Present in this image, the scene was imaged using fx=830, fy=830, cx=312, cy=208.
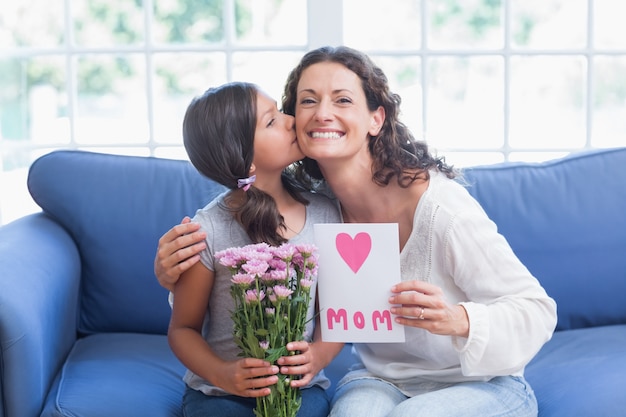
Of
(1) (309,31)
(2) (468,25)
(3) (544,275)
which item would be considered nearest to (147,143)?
(1) (309,31)

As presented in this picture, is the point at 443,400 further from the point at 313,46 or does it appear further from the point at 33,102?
the point at 33,102

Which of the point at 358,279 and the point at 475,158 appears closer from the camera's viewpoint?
the point at 358,279

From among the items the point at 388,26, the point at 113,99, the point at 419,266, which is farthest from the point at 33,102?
the point at 419,266

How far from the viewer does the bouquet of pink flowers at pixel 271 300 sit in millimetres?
1427

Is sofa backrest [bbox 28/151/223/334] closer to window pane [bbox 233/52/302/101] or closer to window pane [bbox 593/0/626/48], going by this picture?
window pane [bbox 233/52/302/101]

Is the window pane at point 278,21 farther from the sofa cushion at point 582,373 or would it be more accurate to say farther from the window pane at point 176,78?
the sofa cushion at point 582,373

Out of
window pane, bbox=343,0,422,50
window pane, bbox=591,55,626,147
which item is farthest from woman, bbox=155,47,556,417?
window pane, bbox=591,55,626,147

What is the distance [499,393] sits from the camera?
1.79 meters

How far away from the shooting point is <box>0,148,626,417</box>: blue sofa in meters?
2.10

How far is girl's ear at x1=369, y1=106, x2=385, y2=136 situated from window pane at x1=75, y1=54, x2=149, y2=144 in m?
3.56

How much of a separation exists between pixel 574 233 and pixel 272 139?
3.18 ft

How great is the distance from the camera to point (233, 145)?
1824mm

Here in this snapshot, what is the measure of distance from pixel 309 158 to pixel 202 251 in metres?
0.39

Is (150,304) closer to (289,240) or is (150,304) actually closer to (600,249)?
(289,240)
